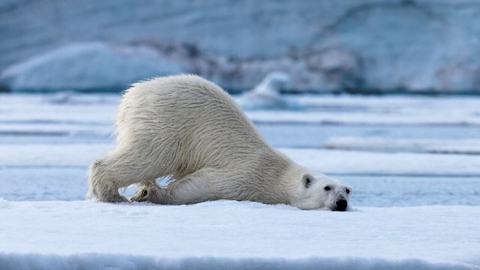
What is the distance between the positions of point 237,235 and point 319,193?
101cm

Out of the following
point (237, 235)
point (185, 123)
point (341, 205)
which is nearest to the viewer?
point (237, 235)

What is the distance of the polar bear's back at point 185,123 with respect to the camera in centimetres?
402

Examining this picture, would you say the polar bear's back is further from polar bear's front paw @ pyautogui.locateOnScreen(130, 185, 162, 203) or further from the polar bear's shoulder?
polar bear's front paw @ pyautogui.locateOnScreen(130, 185, 162, 203)

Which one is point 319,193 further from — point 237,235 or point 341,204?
point 237,235

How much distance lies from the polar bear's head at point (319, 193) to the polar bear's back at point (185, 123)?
11.5 inches

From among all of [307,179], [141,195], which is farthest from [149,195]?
[307,179]

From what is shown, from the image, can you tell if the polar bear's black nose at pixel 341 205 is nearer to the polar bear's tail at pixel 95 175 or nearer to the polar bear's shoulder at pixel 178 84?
the polar bear's shoulder at pixel 178 84

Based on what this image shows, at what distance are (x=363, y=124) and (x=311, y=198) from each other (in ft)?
25.2

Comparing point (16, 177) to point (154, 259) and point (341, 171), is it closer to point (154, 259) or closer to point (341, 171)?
point (341, 171)

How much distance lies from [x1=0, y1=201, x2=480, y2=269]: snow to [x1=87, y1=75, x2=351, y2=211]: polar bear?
0.21 meters

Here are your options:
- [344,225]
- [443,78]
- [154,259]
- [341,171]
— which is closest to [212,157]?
[344,225]

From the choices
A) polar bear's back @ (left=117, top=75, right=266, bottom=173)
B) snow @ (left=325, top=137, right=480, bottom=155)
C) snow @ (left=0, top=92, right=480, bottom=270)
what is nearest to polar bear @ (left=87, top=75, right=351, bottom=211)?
polar bear's back @ (left=117, top=75, right=266, bottom=173)

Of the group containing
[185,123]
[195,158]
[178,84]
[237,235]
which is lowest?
[237,235]

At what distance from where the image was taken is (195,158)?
4090mm
